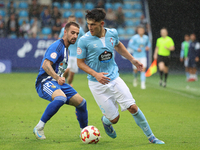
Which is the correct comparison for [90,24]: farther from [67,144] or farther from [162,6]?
[162,6]

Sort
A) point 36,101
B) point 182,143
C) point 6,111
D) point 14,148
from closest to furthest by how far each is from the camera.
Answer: point 14,148 < point 182,143 < point 6,111 < point 36,101

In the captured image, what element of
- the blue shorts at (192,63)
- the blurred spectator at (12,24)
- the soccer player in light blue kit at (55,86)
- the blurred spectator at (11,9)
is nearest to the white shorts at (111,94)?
the soccer player in light blue kit at (55,86)

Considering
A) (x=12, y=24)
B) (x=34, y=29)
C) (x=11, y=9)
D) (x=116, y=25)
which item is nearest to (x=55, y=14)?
(x=34, y=29)

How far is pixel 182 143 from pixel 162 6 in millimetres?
17874

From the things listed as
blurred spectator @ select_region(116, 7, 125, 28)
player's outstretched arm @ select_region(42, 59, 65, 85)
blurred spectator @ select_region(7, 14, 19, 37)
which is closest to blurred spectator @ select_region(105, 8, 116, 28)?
blurred spectator @ select_region(116, 7, 125, 28)

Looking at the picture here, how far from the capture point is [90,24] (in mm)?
4562

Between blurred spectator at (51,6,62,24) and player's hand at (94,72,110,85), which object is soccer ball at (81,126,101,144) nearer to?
player's hand at (94,72,110,85)

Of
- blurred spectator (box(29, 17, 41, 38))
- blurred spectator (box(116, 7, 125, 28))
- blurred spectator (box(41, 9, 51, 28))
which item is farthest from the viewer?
blurred spectator (box(116, 7, 125, 28))

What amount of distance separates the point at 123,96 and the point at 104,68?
1.69ft

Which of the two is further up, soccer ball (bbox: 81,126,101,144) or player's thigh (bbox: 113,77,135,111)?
player's thigh (bbox: 113,77,135,111)

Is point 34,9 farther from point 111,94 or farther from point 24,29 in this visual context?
point 111,94

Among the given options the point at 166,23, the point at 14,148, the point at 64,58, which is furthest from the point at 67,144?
the point at 166,23

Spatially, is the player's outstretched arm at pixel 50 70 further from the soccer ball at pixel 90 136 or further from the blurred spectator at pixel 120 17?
the blurred spectator at pixel 120 17

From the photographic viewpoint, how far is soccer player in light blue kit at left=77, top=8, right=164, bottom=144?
4.61 metres
